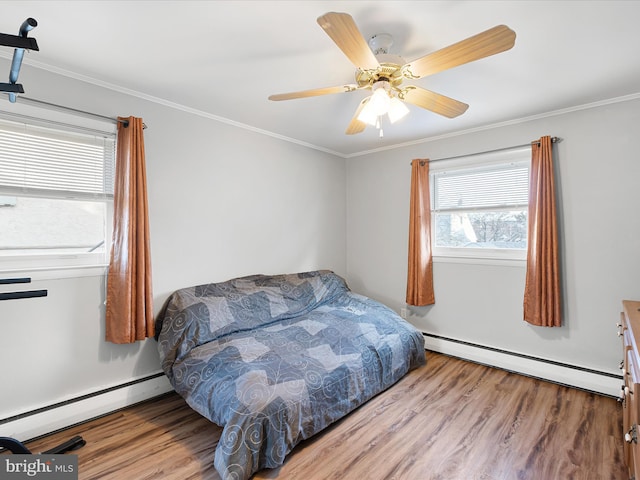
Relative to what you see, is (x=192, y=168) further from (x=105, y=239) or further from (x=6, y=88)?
(x=6, y=88)

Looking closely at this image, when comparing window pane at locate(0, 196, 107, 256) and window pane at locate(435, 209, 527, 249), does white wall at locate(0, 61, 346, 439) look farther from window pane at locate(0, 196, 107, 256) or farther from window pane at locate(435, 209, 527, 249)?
window pane at locate(435, 209, 527, 249)

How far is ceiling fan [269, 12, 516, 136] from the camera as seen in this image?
1.31 meters

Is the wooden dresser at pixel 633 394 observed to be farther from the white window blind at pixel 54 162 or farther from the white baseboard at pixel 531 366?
the white window blind at pixel 54 162

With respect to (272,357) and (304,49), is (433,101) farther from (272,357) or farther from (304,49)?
(272,357)

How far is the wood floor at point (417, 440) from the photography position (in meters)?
1.84

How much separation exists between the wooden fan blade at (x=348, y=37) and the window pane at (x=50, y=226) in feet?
6.73

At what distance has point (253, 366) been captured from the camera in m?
2.14

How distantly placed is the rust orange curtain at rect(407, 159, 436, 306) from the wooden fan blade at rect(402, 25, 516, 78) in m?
2.04

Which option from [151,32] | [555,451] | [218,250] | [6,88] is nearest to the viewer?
[6,88]

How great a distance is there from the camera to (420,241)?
3576 mm

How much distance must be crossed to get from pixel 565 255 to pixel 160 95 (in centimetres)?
365

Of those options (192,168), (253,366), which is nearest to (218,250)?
(192,168)

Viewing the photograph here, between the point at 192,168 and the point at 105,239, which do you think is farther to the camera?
the point at 192,168

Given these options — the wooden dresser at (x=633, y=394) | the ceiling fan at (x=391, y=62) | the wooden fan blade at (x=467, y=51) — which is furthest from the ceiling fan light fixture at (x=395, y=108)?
the wooden dresser at (x=633, y=394)
